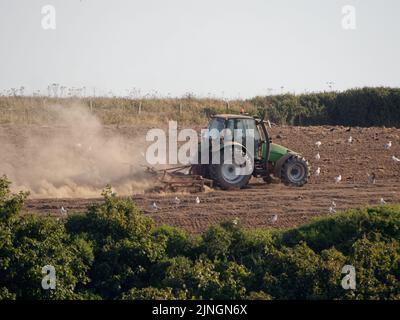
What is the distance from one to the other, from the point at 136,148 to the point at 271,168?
6855 mm

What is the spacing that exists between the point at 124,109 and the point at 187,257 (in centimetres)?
2318

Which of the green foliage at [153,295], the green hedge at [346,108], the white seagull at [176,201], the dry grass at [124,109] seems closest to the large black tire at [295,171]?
the white seagull at [176,201]

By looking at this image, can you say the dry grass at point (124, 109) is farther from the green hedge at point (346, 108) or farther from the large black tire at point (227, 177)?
the large black tire at point (227, 177)

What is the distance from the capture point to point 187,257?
16.9m

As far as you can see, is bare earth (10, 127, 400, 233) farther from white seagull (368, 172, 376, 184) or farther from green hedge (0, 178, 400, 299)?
green hedge (0, 178, 400, 299)

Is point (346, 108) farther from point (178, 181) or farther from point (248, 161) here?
point (178, 181)

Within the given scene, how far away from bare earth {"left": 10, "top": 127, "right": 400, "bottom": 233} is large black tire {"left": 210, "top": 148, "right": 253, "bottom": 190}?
227 mm

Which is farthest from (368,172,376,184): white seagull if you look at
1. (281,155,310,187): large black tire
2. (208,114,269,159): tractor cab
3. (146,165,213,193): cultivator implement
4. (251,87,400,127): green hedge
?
(251,87,400,127): green hedge

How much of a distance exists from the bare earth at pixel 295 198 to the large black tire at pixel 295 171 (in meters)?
0.23

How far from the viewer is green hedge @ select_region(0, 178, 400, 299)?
15.3 meters

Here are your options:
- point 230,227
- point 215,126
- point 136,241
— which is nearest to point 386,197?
point 215,126

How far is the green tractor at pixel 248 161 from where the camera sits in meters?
22.9

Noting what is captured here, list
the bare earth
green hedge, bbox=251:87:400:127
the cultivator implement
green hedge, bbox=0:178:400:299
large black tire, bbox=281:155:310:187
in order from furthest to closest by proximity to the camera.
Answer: green hedge, bbox=251:87:400:127 < large black tire, bbox=281:155:310:187 < the cultivator implement < the bare earth < green hedge, bbox=0:178:400:299
